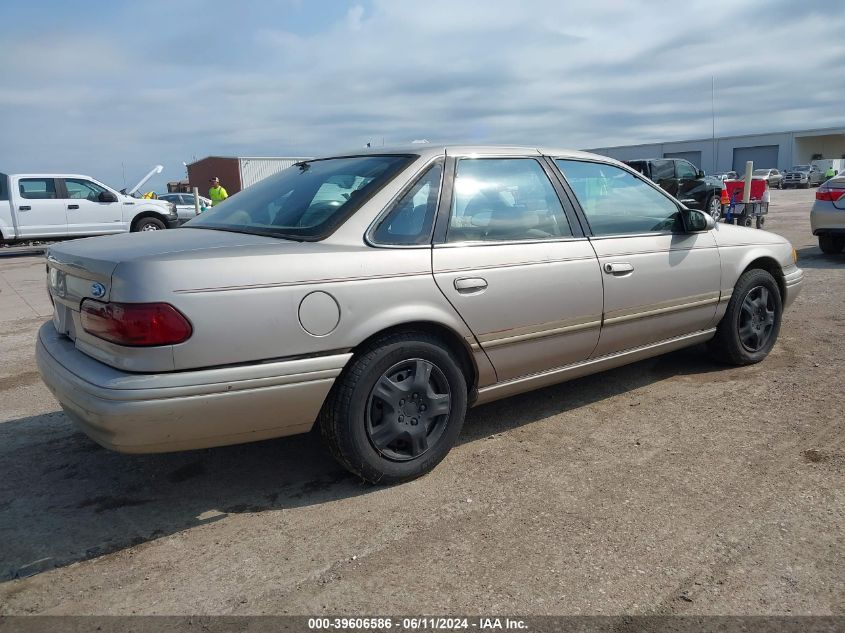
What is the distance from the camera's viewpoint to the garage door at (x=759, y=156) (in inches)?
2443

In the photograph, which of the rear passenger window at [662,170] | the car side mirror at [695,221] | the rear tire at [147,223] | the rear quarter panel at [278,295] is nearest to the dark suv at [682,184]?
the rear passenger window at [662,170]

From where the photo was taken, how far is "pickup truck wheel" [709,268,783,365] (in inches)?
177

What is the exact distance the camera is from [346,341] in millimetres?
2764

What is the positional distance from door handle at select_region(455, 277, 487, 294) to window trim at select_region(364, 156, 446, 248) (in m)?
0.22

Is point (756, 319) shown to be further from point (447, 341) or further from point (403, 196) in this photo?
point (403, 196)

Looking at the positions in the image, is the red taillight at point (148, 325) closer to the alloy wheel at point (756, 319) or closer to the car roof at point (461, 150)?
the car roof at point (461, 150)

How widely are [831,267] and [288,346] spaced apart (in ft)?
28.7

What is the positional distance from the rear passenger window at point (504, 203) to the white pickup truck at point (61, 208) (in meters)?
12.9

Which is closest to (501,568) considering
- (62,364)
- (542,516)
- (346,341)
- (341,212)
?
(542,516)

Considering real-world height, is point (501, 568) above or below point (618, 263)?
below

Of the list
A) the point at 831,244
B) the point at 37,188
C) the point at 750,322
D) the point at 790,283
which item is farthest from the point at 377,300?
the point at 37,188

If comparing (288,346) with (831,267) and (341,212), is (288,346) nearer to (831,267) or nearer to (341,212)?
(341,212)

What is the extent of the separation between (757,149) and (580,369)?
6837 centimetres

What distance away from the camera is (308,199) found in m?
3.34
